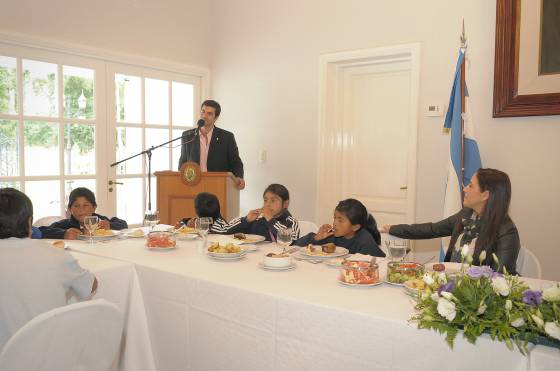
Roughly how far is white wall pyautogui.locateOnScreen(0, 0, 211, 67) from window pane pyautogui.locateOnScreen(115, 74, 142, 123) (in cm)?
28

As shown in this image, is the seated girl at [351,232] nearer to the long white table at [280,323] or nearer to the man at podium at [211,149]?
the long white table at [280,323]

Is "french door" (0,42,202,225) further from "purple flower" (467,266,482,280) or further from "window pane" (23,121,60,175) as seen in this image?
"purple flower" (467,266,482,280)

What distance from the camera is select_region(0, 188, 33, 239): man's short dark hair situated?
1.55 m

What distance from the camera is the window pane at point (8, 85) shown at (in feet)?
12.5

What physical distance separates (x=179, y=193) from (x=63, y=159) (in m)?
1.20

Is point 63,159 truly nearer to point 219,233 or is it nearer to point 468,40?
point 219,233

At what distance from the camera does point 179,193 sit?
383 centimetres

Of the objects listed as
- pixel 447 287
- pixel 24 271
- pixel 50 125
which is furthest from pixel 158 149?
pixel 447 287

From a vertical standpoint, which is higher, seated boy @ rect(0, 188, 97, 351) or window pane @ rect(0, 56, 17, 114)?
window pane @ rect(0, 56, 17, 114)

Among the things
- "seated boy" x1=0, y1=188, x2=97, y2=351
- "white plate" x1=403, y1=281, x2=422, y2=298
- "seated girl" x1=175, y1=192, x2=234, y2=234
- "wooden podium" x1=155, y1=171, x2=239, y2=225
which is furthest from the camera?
"wooden podium" x1=155, y1=171, x2=239, y2=225

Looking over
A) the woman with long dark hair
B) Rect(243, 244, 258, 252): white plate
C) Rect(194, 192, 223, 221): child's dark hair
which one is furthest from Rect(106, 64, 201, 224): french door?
the woman with long dark hair

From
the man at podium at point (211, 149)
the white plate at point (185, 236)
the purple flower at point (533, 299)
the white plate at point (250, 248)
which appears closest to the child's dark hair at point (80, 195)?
the white plate at point (185, 236)

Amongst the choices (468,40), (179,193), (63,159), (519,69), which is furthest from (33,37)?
(519,69)

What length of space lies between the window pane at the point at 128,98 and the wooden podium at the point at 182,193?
3.69ft
